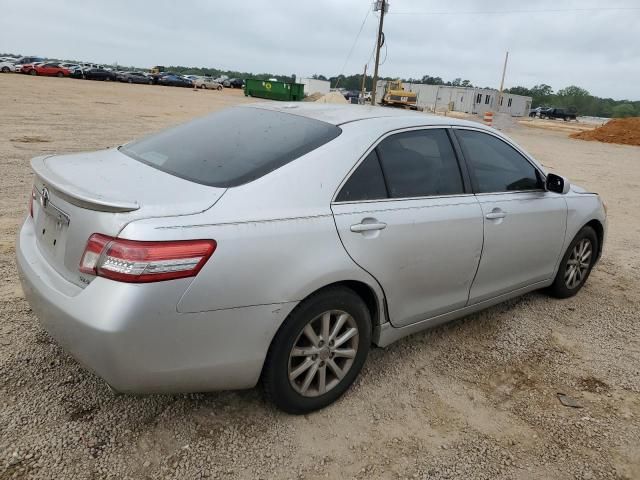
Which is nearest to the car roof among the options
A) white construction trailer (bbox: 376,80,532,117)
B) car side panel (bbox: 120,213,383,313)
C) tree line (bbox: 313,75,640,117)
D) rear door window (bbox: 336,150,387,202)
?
rear door window (bbox: 336,150,387,202)

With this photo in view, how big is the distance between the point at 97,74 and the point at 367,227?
5421 centimetres

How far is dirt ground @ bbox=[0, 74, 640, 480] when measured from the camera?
2.43 metres

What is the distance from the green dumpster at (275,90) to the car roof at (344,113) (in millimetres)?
38527

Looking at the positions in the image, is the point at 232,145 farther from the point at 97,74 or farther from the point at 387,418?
the point at 97,74

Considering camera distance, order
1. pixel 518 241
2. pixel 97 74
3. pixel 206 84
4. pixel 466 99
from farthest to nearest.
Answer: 1. pixel 466 99
2. pixel 206 84
3. pixel 97 74
4. pixel 518 241

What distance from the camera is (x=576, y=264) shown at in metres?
4.65

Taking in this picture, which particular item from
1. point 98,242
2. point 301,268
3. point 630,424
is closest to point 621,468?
point 630,424

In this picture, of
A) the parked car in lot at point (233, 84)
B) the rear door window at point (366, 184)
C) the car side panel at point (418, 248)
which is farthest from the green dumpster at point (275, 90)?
the rear door window at point (366, 184)

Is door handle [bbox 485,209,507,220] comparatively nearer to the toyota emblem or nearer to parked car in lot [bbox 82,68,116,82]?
A: the toyota emblem

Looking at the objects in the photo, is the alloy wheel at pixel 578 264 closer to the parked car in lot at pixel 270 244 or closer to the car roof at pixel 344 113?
the parked car in lot at pixel 270 244

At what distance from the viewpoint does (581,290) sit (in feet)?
16.4

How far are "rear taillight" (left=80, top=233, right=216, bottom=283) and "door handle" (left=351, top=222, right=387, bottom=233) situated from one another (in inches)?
31.6

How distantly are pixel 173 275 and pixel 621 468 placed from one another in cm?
241

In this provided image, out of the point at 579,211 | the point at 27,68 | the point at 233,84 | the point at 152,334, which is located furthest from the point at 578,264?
the point at 233,84
